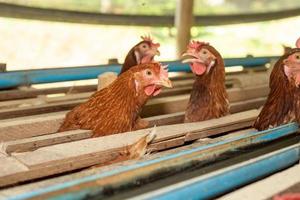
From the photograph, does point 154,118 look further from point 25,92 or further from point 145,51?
point 25,92

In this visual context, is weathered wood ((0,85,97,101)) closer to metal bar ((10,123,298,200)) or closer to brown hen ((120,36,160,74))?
brown hen ((120,36,160,74))

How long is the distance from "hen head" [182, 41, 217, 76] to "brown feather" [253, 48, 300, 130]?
260 mm

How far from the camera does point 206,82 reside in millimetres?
1794

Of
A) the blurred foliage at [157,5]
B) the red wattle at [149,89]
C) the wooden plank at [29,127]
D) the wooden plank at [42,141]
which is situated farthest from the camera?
the blurred foliage at [157,5]

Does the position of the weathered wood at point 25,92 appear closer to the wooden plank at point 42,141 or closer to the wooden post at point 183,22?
the wooden plank at point 42,141

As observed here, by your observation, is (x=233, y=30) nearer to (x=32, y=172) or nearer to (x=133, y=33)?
(x=133, y=33)

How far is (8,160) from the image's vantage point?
1.09 metres

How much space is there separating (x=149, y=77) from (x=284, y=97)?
53cm

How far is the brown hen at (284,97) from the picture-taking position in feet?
5.32

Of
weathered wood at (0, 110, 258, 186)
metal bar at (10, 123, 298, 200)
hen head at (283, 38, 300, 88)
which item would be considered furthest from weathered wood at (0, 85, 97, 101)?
metal bar at (10, 123, 298, 200)

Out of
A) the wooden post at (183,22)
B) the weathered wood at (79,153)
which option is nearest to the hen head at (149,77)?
the weathered wood at (79,153)

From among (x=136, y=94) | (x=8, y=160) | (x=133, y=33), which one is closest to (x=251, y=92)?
(x=136, y=94)

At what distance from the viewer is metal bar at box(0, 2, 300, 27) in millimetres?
2664

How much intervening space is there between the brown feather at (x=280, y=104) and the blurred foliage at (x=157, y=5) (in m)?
1.70
